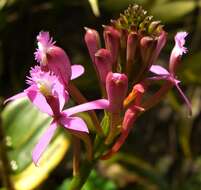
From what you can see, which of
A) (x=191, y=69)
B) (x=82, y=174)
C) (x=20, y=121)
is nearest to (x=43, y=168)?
(x=20, y=121)

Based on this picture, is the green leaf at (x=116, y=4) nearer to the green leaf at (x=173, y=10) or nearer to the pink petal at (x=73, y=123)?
the green leaf at (x=173, y=10)

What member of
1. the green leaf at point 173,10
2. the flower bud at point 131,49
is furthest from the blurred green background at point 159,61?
the flower bud at point 131,49

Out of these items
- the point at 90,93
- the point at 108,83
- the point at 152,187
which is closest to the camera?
the point at 108,83

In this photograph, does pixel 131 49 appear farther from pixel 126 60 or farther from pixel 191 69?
pixel 191 69

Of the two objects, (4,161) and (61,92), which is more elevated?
(61,92)

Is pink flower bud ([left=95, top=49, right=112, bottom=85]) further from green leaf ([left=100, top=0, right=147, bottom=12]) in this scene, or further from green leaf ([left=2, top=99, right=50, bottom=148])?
green leaf ([left=100, top=0, right=147, bottom=12])

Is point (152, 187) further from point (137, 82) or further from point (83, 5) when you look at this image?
point (137, 82)

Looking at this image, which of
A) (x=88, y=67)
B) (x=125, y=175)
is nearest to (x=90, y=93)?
(x=88, y=67)
